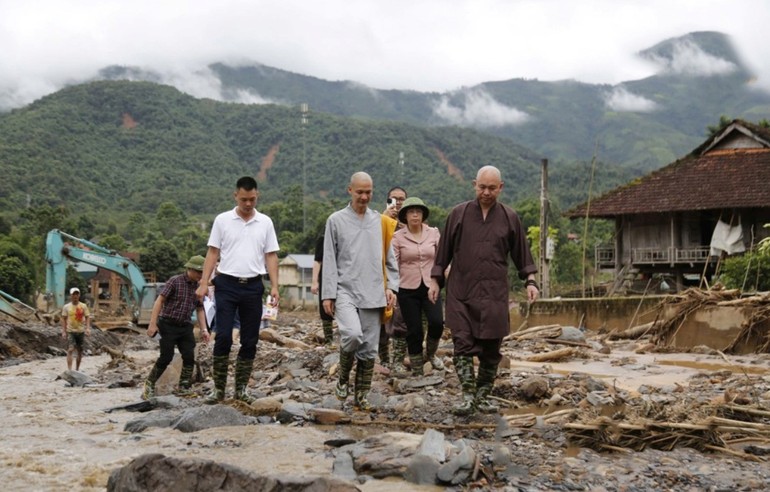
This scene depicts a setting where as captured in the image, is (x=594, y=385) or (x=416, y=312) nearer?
(x=594, y=385)

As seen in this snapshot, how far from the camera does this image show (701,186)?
88.2ft

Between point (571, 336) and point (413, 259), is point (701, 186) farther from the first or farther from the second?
point (413, 259)

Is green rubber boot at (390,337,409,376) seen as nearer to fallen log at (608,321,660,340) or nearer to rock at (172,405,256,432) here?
rock at (172,405,256,432)

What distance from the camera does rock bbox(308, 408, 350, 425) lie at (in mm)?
6508

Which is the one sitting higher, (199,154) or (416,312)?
(199,154)

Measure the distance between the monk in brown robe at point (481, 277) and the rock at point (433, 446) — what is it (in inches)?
60.4

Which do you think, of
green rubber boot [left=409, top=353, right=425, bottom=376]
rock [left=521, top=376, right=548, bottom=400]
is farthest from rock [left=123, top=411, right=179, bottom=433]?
rock [left=521, top=376, right=548, bottom=400]

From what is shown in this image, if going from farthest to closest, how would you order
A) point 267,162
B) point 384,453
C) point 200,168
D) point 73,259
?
point 267,162, point 200,168, point 73,259, point 384,453

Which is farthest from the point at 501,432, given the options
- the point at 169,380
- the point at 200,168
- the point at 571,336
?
the point at 200,168

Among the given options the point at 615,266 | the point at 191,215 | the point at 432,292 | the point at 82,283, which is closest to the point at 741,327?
the point at 432,292

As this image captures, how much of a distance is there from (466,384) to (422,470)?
1951 millimetres

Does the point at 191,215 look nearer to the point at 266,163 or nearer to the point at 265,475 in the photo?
the point at 266,163

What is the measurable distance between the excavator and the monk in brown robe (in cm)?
2213

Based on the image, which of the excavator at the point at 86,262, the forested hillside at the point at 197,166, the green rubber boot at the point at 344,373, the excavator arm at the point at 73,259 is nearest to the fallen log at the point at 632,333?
the green rubber boot at the point at 344,373
